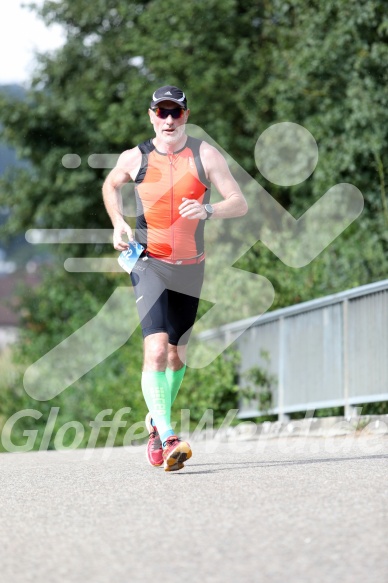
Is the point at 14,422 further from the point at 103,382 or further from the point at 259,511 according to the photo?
the point at 259,511

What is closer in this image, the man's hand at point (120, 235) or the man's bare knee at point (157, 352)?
the man's hand at point (120, 235)

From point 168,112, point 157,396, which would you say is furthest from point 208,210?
point 157,396

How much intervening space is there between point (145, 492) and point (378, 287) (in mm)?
5253

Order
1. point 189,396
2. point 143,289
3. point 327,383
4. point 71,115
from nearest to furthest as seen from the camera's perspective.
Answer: point 143,289 → point 327,383 → point 189,396 → point 71,115

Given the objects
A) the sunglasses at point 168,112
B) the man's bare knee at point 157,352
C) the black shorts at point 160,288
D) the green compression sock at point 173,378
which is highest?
the sunglasses at point 168,112

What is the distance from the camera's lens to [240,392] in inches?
588

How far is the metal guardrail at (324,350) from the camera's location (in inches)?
451

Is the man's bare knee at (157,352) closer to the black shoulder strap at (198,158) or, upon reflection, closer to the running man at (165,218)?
the running man at (165,218)

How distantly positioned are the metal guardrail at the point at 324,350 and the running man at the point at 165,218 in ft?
12.2

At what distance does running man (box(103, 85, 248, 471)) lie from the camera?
7.71m

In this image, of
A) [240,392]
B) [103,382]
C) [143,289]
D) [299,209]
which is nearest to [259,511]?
[143,289]

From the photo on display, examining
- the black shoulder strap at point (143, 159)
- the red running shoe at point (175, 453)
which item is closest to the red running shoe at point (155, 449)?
the red running shoe at point (175, 453)

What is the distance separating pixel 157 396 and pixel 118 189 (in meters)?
1.32

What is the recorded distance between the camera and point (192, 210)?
297 inches
